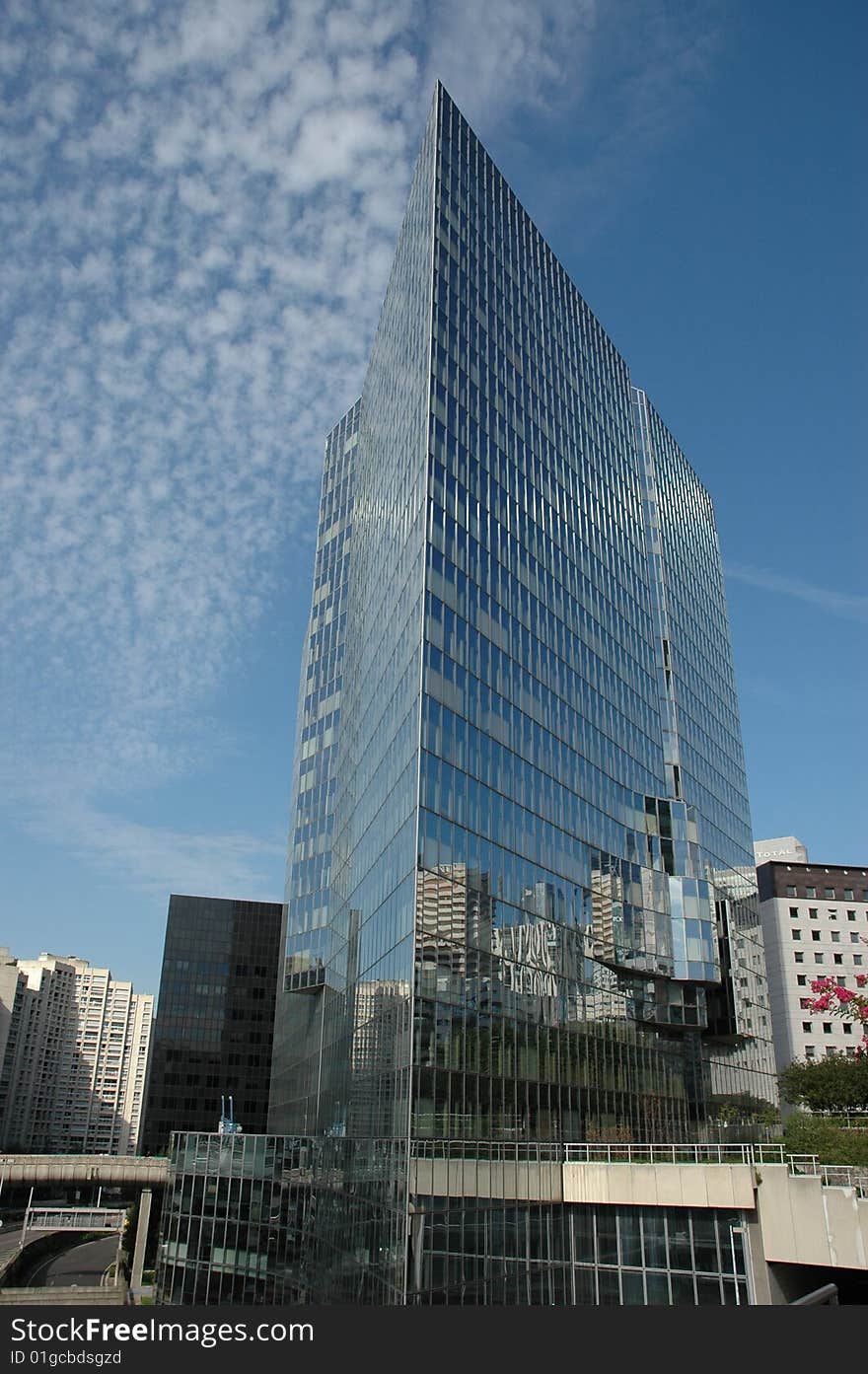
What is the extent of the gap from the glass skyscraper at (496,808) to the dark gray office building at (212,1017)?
5300cm

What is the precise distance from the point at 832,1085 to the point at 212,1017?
3687 inches

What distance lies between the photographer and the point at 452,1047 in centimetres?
3675

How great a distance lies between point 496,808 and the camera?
4438cm

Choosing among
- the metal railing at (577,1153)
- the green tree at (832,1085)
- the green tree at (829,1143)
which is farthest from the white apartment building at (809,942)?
the green tree at (829,1143)

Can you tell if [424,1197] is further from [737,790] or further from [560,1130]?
[737,790]

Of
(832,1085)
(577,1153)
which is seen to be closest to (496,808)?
(577,1153)

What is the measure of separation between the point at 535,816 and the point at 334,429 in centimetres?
5717

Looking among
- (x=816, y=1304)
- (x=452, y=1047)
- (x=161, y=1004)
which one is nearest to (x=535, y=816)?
(x=452, y=1047)

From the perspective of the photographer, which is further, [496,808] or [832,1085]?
[832,1085]

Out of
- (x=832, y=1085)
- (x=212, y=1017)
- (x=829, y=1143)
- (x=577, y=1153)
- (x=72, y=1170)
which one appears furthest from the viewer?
(x=212, y=1017)

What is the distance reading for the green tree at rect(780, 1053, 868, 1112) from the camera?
64.7 metres

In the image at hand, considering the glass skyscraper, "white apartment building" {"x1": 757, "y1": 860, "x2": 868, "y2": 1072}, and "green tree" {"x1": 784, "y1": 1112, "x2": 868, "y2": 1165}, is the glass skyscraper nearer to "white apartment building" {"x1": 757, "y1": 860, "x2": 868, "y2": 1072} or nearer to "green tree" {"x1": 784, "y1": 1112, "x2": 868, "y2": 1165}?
"green tree" {"x1": 784, "y1": 1112, "x2": 868, "y2": 1165}

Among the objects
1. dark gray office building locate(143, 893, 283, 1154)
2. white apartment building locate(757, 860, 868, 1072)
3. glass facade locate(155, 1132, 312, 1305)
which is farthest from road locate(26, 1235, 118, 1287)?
white apartment building locate(757, 860, 868, 1072)

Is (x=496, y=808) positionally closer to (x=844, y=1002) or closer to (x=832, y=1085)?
(x=844, y=1002)
